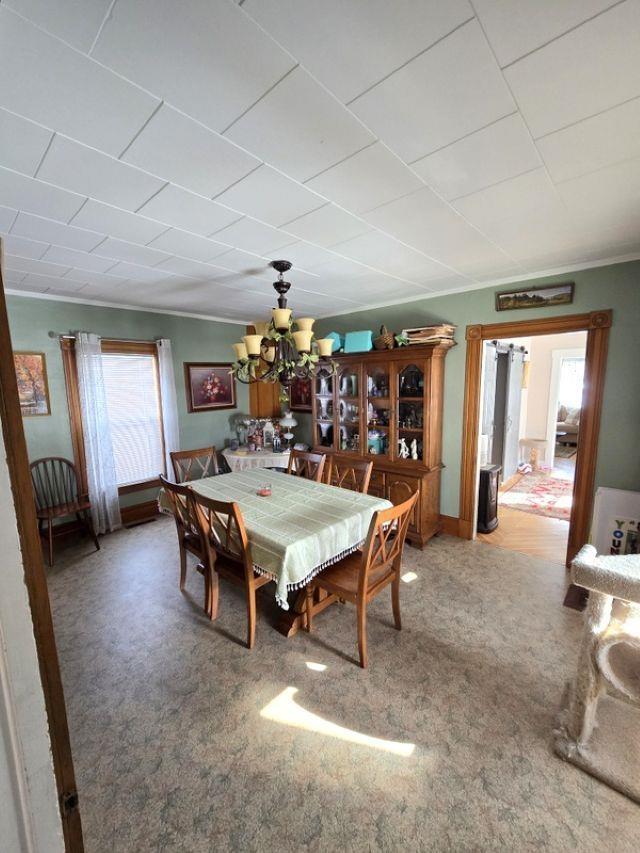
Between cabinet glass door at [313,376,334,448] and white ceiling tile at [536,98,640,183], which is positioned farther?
cabinet glass door at [313,376,334,448]

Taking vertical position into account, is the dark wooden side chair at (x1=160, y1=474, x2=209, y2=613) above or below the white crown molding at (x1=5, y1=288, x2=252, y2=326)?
below

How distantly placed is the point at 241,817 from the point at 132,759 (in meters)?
0.55

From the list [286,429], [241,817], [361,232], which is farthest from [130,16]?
[286,429]

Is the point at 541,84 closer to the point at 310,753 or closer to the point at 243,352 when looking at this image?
the point at 243,352

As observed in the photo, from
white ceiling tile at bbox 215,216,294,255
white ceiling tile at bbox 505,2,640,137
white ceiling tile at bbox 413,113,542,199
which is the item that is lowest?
white ceiling tile at bbox 413,113,542,199

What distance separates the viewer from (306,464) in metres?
3.42

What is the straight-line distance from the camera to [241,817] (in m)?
1.31

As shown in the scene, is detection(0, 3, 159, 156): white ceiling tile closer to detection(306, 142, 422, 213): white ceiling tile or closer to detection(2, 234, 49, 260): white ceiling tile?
detection(306, 142, 422, 213): white ceiling tile

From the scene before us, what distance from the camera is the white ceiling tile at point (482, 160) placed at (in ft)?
4.03

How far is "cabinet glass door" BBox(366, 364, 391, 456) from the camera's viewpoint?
3.76 metres

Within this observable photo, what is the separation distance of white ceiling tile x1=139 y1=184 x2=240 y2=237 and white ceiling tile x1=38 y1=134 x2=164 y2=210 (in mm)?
53

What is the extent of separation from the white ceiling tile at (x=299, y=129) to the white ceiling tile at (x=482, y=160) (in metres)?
0.32

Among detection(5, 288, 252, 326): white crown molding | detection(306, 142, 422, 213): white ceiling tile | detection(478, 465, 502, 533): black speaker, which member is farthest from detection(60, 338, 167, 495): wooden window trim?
detection(478, 465, 502, 533): black speaker

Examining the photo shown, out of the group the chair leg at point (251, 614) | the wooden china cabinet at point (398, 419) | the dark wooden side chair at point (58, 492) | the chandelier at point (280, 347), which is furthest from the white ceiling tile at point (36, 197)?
the dark wooden side chair at point (58, 492)
